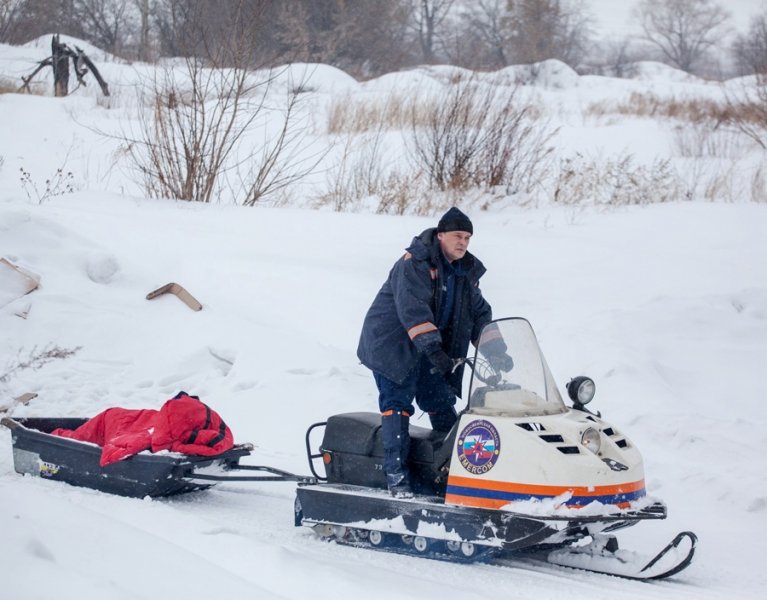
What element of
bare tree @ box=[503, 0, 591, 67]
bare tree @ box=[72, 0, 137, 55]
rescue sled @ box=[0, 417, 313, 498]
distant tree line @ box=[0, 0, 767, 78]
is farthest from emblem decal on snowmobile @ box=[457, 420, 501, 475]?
bare tree @ box=[503, 0, 591, 67]

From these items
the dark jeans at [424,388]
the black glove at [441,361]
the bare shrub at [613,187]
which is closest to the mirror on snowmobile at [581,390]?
the black glove at [441,361]

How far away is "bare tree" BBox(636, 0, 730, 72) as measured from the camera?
44.8 meters

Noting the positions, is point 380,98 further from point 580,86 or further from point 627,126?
point 580,86

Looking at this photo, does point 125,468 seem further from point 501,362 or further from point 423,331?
point 501,362

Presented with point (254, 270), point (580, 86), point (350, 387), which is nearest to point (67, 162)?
point (254, 270)

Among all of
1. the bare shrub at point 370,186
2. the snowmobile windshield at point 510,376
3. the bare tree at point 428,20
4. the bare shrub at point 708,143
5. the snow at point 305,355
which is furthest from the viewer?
the bare tree at point 428,20

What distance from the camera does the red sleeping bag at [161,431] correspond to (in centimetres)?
522

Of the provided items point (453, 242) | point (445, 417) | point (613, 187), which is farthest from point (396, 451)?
point (613, 187)

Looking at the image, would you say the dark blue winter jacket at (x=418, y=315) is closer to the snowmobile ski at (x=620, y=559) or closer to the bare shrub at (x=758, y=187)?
the snowmobile ski at (x=620, y=559)

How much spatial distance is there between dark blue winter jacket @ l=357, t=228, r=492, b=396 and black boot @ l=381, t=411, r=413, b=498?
0.21m

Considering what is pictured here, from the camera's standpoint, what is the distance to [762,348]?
7535 mm

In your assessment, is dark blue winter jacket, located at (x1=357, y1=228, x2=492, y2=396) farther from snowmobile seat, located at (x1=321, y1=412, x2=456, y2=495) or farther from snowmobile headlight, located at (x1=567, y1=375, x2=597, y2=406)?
snowmobile headlight, located at (x1=567, y1=375, x2=597, y2=406)

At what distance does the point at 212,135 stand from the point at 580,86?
17.3 meters

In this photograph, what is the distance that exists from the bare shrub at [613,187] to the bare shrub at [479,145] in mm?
421
